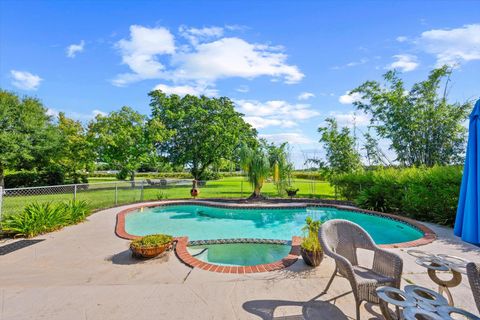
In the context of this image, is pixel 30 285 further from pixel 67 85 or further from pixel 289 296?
pixel 67 85

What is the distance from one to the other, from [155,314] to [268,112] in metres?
18.3

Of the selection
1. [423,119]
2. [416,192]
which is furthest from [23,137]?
[423,119]

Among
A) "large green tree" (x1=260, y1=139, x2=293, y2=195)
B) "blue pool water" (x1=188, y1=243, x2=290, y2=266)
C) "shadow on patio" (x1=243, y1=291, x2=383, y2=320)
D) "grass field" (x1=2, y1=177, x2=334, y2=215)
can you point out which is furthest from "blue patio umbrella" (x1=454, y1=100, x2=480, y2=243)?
"grass field" (x1=2, y1=177, x2=334, y2=215)

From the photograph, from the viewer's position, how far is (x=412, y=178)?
8.34 m

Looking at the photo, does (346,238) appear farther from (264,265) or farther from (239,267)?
(239,267)

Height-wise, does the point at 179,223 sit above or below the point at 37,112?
below

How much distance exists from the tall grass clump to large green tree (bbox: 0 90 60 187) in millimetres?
11485

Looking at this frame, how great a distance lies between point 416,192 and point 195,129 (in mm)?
20157

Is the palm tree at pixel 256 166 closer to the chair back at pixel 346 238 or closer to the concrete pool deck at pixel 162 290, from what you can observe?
the concrete pool deck at pixel 162 290

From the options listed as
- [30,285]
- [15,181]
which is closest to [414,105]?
[30,285]

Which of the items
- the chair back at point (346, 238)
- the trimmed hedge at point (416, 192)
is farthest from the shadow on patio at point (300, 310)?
the trimmed hedge at point (416, 192)

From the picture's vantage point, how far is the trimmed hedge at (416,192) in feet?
23.1

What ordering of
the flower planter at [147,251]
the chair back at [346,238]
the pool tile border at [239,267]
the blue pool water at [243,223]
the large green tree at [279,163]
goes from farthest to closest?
the large green tree at [279,163] → the blue pool water at [243,223] → the flower planter at [147,251] → the pool tile border at [239,267] → the chair back at [346,238]

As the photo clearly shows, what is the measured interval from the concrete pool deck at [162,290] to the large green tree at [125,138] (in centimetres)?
1588
